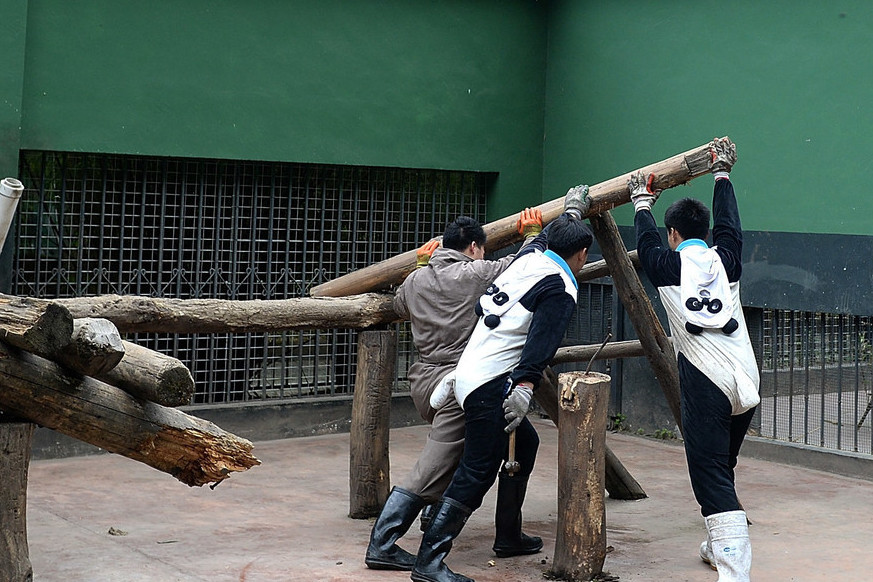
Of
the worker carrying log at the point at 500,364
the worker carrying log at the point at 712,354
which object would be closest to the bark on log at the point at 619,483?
the worker carrying log at the point at 712,354

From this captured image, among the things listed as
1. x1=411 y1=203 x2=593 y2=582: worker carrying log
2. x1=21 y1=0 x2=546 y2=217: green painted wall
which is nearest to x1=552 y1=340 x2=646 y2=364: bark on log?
x1=411 y1=203 x2=593 y2=582: worker carrying log

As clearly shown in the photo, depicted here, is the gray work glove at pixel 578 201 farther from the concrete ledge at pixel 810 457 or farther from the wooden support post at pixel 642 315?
the concrete ledge at pixel 810 457

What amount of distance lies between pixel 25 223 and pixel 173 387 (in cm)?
430

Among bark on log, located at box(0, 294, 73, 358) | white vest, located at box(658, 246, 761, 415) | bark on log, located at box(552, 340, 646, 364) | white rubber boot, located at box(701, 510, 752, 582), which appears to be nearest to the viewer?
bark on log, located at box(0, 294, 73, 358)

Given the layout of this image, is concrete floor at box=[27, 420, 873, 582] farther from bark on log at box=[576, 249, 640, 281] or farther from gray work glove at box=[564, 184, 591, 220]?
gray work glove at box=[564, 184, 591, 220]

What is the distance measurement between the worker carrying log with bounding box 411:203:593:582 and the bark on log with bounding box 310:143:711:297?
0.69 metres

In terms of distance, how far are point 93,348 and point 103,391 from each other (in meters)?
0.43

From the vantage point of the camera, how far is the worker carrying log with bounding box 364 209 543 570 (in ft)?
18.8

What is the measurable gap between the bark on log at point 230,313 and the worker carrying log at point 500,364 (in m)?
1.32

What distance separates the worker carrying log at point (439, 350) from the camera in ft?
18.8

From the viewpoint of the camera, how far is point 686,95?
374 inches

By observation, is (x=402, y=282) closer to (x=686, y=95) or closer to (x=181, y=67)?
(x=181, y=67)

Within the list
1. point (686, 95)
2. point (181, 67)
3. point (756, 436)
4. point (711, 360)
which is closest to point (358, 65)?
point (181, 67)

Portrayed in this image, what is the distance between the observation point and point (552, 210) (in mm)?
6348
